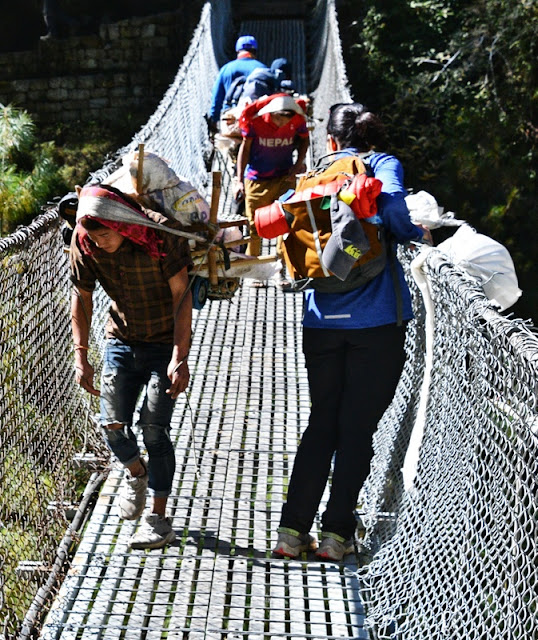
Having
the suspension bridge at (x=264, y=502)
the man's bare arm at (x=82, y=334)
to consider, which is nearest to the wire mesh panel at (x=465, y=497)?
the suspension bridge at (x=264, y=502)

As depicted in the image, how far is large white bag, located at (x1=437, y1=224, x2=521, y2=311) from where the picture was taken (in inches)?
89.0

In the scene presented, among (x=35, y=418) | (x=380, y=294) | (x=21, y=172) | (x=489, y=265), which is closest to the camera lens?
(x=489, y=265)

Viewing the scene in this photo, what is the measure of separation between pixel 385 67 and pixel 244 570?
355 inches

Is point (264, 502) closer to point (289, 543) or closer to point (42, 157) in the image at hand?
point (289, 543)

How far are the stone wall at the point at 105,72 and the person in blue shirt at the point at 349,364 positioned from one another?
10621mm

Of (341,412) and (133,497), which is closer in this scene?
(341,412)

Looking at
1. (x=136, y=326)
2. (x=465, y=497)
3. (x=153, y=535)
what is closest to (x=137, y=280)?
(x=136, y=326)

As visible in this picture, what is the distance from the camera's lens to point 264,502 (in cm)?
292

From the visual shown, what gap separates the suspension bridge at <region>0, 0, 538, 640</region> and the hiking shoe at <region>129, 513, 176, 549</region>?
27 mm

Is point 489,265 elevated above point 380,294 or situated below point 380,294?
above

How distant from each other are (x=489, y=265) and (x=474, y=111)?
26.9 ft

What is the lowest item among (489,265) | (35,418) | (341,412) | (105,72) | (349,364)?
(105,72)

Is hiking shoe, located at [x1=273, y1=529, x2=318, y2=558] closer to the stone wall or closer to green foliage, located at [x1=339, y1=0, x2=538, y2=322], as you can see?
green foliage, located at [x1=339, y1=0, x2=538, y2=322]

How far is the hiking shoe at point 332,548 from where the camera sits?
8.32ft
